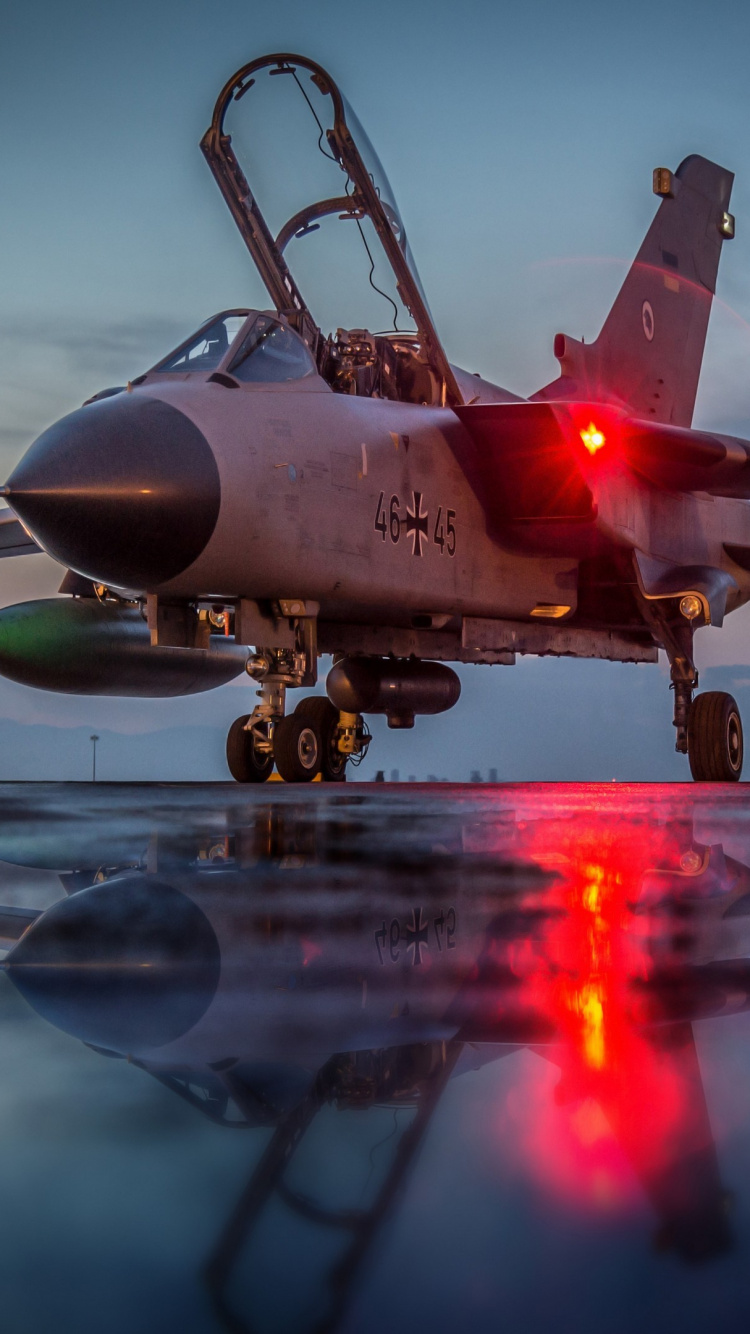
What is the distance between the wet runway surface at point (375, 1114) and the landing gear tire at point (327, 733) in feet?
22.7

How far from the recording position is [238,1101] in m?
0.95

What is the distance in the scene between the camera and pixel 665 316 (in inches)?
438

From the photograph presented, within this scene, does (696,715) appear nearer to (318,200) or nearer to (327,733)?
(327,733)

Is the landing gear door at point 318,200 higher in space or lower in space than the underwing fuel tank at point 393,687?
higher

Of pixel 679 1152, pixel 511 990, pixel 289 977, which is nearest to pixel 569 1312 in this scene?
pixel 679 1152

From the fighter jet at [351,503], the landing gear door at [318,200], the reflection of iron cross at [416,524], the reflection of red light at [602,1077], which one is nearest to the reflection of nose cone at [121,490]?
the fighter jet at [351,503]

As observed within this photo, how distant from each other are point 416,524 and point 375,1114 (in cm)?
689

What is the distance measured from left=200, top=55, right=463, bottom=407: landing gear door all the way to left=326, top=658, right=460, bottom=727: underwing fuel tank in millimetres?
2229

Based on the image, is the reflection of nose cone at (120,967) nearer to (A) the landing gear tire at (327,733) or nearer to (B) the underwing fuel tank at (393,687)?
(B) the underwing fuel tank at (393,687)

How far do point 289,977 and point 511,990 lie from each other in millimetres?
320

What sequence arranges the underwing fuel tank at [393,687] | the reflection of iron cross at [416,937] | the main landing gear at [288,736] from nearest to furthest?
the reflection of iron cross at [416,937]
the main landing gear at [288,736]
the underwing fuel tank at [393,687]

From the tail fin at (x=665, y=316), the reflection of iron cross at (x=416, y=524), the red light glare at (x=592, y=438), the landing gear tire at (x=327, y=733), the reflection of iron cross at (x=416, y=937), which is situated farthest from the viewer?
the tail fin at (x=665, y=316)

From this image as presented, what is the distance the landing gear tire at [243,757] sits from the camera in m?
8.65

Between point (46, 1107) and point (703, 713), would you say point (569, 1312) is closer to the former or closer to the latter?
point (46, 1107)
